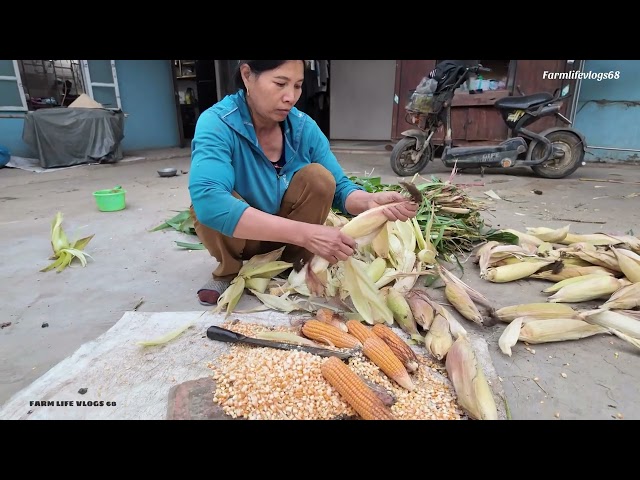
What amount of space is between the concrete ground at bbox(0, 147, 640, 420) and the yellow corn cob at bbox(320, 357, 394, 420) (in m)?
0.46

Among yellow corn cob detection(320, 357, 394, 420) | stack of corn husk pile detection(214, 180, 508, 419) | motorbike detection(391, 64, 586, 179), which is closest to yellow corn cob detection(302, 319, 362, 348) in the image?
stack of corn husk pile detection(214, 180, 508, 419)

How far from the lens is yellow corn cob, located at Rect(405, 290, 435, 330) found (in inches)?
65.2

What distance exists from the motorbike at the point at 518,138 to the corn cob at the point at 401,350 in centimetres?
410

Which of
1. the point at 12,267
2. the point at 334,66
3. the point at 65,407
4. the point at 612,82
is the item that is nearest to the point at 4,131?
the point at 12,267

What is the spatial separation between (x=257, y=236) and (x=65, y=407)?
816mm

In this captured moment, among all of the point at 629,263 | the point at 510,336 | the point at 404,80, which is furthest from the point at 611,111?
the point at 510,336

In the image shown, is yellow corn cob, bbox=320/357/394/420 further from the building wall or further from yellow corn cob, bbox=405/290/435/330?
the building wall

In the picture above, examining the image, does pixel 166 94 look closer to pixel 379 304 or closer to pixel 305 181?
pixel 305 181

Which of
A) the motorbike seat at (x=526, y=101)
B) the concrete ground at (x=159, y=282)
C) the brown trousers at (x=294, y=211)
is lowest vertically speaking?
the concrete ground at (x=159, y=282)

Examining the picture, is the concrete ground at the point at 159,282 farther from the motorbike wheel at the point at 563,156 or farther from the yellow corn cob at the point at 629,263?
the yellow corn cob at the point at 629,263

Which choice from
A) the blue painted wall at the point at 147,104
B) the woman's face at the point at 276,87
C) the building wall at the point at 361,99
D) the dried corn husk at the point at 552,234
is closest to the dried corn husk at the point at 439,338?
the woman's face at the point at 276,87

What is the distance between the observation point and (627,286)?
1860 mm

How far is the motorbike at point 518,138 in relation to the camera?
5039 millimetres

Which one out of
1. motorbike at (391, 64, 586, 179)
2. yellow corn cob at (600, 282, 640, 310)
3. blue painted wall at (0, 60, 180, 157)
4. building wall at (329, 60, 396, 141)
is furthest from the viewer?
building wall at (329, 60, 396, 141)
